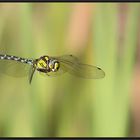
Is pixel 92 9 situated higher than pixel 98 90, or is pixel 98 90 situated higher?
pixel 92 9

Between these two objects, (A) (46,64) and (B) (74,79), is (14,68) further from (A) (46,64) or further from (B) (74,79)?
(B) (74,79)

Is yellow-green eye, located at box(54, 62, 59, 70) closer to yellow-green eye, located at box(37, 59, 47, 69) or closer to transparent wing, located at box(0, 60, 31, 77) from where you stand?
yellow-green eye, located at box(37, 59, 47, 69)

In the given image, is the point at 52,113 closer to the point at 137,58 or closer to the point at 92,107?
the point at 92,107

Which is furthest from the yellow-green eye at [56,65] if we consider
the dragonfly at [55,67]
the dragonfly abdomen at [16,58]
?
the dragonfly abdomen at [16,58]

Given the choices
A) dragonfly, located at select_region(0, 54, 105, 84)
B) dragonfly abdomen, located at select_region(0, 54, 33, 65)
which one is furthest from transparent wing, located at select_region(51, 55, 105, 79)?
dragonfly abdomen, located at select_region(0, 54, 33, 65)

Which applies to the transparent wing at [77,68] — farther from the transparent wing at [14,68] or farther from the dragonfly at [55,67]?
the transparent wing at [14,68]

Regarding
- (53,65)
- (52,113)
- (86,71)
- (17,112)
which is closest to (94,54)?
(86,71)
